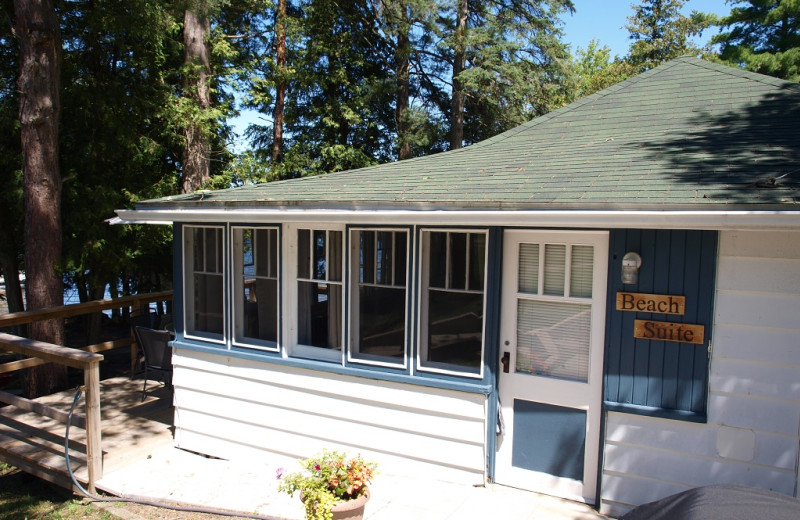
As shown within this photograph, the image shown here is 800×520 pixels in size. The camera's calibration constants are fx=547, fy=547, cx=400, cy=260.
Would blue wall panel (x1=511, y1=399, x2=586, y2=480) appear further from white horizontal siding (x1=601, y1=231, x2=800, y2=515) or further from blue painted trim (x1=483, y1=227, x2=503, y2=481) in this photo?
white horizontal siding (x1=601, y1=231, x2=800, y2=515)

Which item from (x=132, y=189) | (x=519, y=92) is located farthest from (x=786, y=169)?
(x=519, y=92)

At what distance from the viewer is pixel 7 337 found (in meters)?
5.75

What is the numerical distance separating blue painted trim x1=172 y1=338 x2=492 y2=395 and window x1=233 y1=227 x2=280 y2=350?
0.13 m

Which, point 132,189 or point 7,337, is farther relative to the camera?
point 132,189

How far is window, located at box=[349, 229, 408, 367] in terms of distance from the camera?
5.00 m

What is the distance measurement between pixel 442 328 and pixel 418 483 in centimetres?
136

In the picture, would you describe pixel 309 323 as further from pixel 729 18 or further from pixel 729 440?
pixel 729 18

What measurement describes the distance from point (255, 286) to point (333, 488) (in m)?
2.77

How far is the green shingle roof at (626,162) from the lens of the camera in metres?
3.72

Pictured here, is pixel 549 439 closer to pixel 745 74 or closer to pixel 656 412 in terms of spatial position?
pixel 656 412

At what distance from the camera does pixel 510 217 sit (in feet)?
13.3

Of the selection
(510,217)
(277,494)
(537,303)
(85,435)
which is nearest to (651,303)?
(537,303)

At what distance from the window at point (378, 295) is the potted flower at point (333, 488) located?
132 cm

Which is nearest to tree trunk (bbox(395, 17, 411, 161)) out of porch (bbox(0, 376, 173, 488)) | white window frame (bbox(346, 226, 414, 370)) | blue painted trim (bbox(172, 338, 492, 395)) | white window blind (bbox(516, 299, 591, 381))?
porch (bbox(0, 376, 173, 488))
